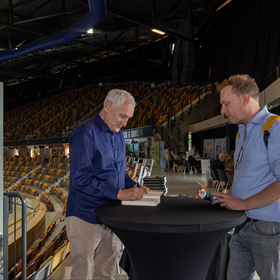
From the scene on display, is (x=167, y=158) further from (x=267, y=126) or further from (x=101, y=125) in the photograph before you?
(x=267, y=126)

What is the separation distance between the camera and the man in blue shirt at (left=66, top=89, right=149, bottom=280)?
158 centimetres

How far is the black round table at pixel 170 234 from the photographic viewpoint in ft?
3.85

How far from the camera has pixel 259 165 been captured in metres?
1.38

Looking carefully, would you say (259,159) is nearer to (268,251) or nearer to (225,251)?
(268,251)

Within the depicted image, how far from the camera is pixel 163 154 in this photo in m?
15.4

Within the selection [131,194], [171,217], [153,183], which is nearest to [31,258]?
[153,183]

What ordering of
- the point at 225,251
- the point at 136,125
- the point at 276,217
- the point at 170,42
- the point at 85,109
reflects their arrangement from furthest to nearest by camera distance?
the point at 85,109
the point at 170,42
the point at 136,125
the point at 225,251
the point at 276,217

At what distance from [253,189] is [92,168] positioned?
0.87 metres

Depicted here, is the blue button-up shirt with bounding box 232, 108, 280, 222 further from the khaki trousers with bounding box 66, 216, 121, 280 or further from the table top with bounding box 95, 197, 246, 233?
the khaki trousers with bounding box 66, 216, 121, 280

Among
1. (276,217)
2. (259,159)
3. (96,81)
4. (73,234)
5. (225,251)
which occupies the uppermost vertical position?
(96,81)

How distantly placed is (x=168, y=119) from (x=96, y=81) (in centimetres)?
1461

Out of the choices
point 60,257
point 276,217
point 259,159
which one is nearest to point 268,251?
point 276,217

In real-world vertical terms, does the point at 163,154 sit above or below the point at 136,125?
below

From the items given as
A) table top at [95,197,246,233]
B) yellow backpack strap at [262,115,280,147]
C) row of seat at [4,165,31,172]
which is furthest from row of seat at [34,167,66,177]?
yellow backpack strap at [262,115,280,147]
